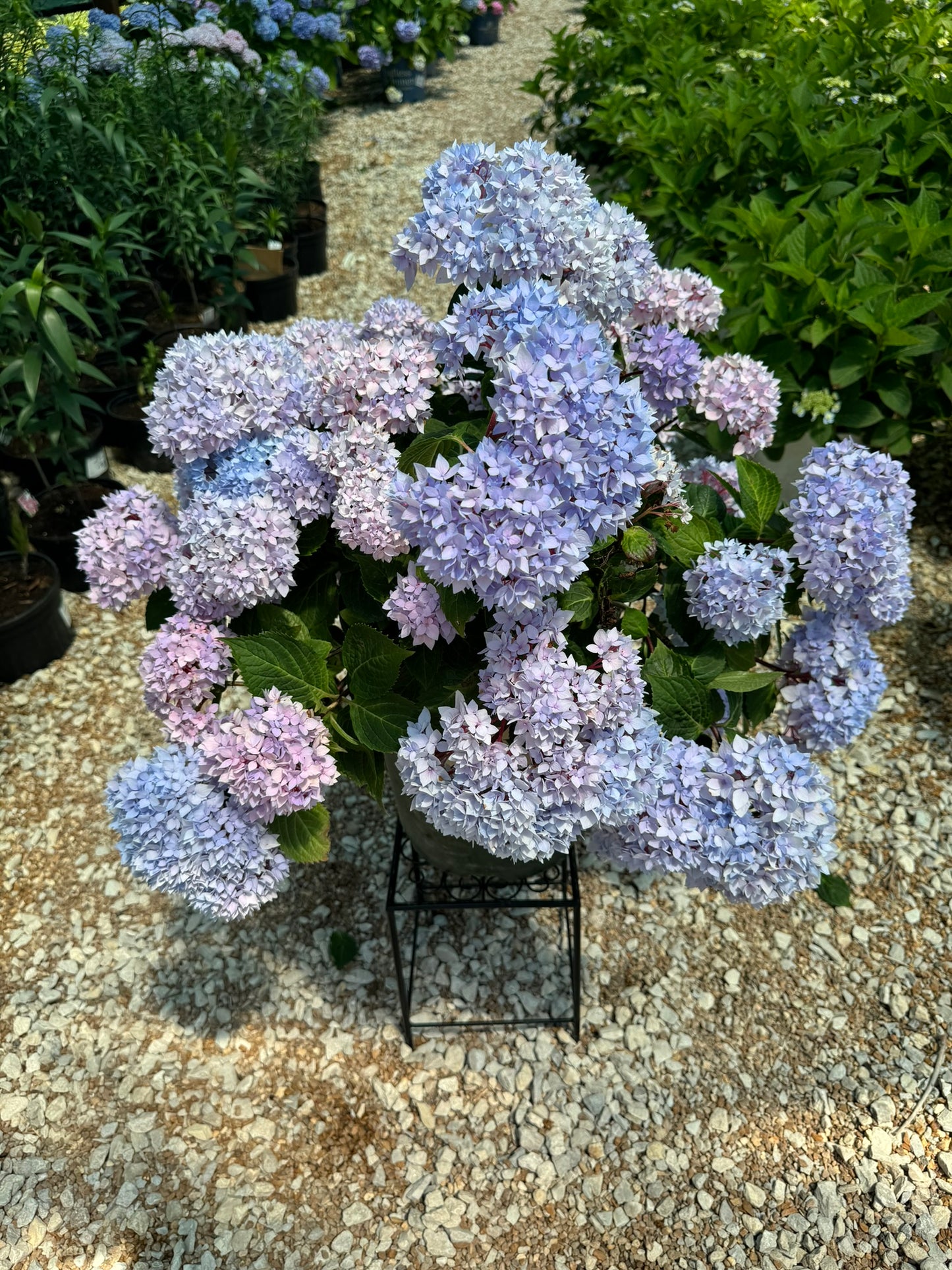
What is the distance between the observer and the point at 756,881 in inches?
55.0

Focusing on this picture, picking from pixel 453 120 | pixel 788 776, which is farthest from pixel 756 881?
pixel 453 120

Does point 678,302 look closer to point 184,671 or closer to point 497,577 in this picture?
point 497,577

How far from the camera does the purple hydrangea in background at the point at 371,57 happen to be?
7055mm

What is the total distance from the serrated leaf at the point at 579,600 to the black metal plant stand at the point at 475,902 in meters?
0.64

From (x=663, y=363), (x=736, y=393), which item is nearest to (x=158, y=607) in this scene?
(x=663, y=363)

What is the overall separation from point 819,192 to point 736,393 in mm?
1611

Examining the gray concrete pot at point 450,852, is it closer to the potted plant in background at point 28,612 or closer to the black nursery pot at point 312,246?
the potted plant in background at point 28,612

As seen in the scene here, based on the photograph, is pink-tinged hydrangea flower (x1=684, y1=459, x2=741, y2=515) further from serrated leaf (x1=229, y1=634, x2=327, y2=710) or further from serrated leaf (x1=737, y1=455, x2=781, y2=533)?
serrated leaf (x1=229, y1=634, x2=327, y2=710)

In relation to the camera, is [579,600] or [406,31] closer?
[579,600]

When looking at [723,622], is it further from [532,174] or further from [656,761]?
[532,174]

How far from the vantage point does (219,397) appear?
146 cm

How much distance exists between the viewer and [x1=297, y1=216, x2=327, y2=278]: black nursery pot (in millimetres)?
5012

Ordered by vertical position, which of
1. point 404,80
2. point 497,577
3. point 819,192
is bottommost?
point 404,80

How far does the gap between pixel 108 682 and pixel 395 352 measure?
1.93 meters
